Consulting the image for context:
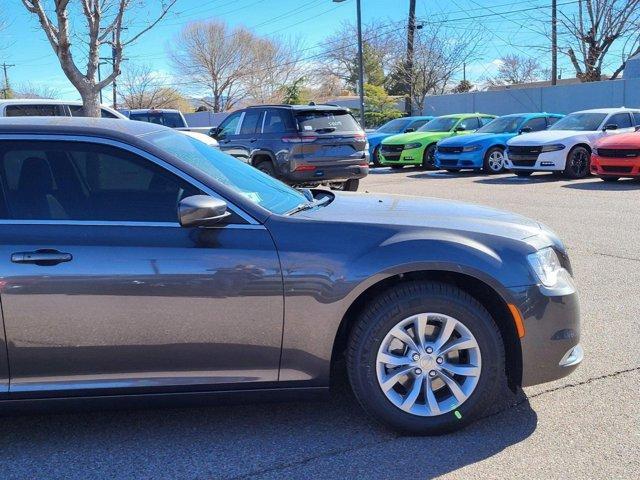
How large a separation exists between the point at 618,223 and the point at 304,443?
23.5 ft

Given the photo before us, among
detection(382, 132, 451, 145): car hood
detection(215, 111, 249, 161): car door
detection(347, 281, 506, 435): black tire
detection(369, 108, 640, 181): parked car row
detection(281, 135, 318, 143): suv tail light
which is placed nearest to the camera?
detection(347, 281, 506, 435): black tire

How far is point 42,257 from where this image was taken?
3100 millimetres

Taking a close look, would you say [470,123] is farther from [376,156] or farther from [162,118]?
[162,118]

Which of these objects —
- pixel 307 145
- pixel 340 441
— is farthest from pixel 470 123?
pixel 340 441

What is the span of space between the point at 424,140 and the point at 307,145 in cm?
795

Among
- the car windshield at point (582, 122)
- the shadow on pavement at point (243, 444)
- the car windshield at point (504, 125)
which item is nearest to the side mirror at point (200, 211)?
the shadow on pavement at point (243, 444)

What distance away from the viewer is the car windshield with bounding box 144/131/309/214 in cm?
352

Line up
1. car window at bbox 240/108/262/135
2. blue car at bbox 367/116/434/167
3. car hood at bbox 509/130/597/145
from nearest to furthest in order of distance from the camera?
car window at bbox 240/108/262/135 < car hood at bbox 509/130/597/145 < blue car at bbox 367/116/434/167

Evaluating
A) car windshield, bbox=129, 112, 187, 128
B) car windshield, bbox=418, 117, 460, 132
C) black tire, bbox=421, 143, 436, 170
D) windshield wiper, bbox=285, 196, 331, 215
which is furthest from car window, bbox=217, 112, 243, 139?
windshield wiper, bbox=285, 196, 331, 215

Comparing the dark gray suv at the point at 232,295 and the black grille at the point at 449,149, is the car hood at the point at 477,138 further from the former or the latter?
the dark gray suv at the point at 232,295

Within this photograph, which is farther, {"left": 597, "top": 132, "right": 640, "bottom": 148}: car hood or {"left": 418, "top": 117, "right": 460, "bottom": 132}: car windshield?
{"left": 418, "top": 117, "right": 460, "bottom": 132}: car windshield

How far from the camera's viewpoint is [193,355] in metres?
3.21

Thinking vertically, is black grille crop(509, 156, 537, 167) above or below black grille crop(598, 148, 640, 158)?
below

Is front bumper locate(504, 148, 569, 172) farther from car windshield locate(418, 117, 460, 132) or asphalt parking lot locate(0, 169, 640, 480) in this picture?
asphalt parking lot locate(0, 169, 640, 480)
